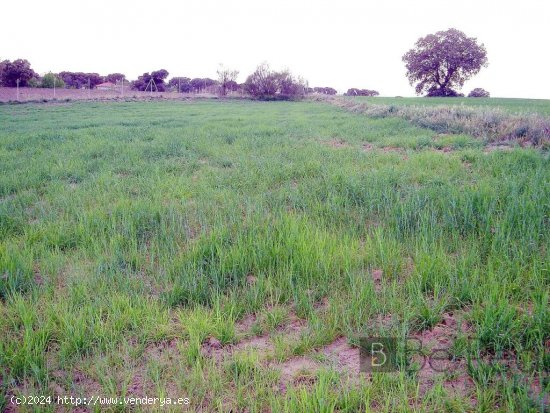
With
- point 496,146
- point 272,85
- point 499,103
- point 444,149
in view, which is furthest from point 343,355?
point 272,85

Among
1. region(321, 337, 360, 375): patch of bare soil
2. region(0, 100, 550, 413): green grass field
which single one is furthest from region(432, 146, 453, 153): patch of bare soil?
region(321, 337, 360, 375): patch of bare soil

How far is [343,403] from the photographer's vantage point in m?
1.74

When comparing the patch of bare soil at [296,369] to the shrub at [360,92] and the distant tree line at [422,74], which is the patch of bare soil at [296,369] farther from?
the shrub at [360,92]

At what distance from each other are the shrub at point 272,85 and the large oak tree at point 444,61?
22943mm

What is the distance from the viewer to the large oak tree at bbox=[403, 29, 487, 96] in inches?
2477

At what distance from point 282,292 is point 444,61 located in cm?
7374

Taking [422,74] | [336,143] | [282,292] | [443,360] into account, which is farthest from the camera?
[422,74]

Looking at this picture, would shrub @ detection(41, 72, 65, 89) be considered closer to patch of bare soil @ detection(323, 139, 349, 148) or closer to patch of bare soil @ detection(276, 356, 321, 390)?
patch of bare soil @ detection(323, 139, 349, 148)

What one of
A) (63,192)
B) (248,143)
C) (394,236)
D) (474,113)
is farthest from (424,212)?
(474,113)

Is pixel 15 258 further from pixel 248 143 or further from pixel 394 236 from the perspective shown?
pixel 248 143

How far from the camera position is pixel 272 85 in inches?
2371

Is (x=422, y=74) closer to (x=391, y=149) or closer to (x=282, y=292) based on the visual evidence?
(x=391, y=149)

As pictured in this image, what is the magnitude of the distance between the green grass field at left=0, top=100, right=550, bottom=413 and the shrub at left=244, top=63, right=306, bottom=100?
5751cm

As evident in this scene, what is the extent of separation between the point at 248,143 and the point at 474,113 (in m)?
8.09
